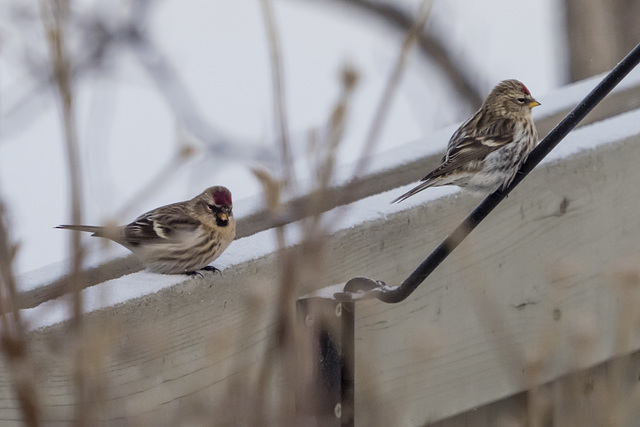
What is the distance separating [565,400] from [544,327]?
0.17m

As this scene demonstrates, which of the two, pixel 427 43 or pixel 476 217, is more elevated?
pixel 427 43

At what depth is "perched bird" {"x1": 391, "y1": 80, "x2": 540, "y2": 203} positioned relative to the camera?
9.70 ft

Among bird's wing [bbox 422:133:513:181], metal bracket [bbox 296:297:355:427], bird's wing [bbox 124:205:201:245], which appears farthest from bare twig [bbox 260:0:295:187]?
bird's wing [bbox 124:205:201:245]

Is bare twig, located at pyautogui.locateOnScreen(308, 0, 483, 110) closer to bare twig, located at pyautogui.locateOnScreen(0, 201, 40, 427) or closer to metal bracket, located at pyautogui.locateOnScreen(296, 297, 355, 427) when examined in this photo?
metal bracket, located at pyautogui.locateOnScreen(296, 297, 355, 427)

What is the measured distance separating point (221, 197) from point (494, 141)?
1.00 metres

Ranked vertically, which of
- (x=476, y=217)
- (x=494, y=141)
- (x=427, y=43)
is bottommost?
(x=476, y=217)

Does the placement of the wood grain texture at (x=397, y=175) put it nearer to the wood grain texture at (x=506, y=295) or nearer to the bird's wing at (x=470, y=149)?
the bird's wing at (x=470, y=149)

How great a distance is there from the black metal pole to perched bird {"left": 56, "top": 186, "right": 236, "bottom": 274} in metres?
1.17

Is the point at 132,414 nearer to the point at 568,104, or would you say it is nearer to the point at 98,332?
the point at 98,332

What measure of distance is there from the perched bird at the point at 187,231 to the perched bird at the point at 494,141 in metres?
0.69

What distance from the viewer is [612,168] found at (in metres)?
2.44

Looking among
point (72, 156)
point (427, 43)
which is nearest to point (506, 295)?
point (72, 156)

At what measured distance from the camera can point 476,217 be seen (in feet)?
5.65

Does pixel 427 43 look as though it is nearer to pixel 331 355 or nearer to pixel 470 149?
pixel 470 149
